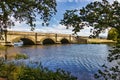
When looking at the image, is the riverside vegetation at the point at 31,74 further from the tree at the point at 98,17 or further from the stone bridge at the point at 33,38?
the stone bridge at the point at 33,38

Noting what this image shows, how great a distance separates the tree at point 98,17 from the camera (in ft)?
35.9

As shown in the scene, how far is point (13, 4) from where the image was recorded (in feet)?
51.0

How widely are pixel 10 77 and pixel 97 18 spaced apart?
11.1 m

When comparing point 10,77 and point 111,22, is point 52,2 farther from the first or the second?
point 10,77

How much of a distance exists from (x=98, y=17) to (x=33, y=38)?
320 ft

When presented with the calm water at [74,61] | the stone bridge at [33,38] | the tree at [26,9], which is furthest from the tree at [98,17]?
the stone bridge at [33,38]

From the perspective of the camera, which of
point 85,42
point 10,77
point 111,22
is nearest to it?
point 111,22

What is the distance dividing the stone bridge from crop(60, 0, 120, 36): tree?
76.3m

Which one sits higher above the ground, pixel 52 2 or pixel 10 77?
pixel 52 2

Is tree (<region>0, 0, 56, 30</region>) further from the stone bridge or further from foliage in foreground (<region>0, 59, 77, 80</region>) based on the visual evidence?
the stone bridge

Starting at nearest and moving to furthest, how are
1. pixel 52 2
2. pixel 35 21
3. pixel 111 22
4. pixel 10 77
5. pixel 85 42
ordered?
pixel 111 22 < pixel 52 2 < pixel 35 21 < pixel 10 77 < pixel 85 42

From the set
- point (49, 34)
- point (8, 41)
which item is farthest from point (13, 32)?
point (49, 34)

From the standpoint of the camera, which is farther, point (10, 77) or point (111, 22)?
point (10, 77)

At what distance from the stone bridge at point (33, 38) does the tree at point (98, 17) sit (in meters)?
76.3
